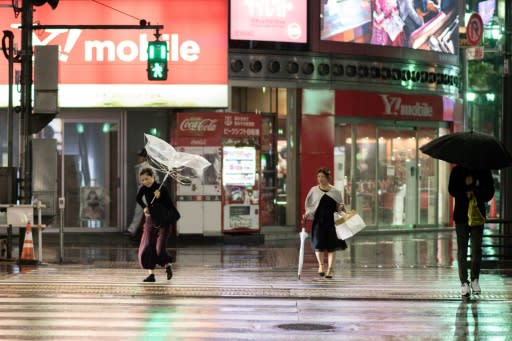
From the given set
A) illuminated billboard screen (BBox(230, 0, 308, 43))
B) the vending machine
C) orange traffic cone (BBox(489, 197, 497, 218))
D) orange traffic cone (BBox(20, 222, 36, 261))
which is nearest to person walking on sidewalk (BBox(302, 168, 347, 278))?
orange traffic cone (BBox(20, 222, 36, 261))

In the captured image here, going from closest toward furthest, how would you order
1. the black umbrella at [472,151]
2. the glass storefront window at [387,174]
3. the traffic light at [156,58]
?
the black umbrella at [472,151], the traffic light at [156,58], the glass storefront window at [387,174]

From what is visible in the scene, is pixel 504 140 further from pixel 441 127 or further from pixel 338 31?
pixel 441 127

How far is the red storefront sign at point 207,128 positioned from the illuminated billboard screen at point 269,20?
2.33 m

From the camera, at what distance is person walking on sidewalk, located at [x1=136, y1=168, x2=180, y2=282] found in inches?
611

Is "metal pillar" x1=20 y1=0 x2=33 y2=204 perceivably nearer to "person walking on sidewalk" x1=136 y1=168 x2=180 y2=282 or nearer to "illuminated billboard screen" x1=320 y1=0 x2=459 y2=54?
"person walking on sidewalk" x1=136 y1=168 x2=180 y2=282

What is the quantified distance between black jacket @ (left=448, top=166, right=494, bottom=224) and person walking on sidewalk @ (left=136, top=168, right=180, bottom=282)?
13.9ft

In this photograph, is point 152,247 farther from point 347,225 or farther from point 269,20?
point 269,20

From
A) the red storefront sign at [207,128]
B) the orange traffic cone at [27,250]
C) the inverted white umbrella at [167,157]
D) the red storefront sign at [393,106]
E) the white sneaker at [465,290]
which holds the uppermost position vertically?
the red storefront sign at [393,106]

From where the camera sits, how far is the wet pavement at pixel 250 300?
10930mm

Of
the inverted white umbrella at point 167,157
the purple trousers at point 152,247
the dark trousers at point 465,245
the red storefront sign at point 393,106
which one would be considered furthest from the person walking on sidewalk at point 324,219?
the red storefront sign at point 393,106

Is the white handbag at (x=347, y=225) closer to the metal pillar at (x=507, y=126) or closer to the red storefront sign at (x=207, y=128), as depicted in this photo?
the metal pillar at (x=507, y=126)

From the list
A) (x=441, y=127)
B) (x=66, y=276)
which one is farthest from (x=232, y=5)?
(x=66, y=276)

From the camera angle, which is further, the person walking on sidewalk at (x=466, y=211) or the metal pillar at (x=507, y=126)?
the metal pillar at (x=507, y=126)

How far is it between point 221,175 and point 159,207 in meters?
7.85
